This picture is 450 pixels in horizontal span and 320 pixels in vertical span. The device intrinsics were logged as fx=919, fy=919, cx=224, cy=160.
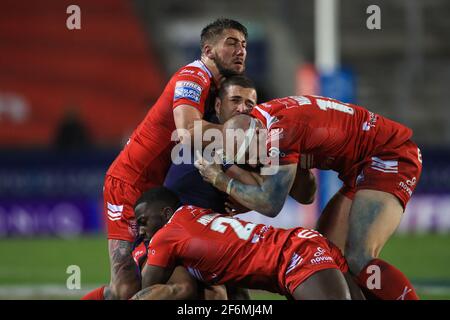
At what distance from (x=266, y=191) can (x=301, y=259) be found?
27.7 inches

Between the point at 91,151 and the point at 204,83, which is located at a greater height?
the point at 204,83

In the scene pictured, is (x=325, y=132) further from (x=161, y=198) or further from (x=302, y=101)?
(x=161, y=198)

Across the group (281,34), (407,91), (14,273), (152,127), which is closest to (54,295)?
(14,273)

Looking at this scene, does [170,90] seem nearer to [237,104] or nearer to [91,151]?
[237,104]

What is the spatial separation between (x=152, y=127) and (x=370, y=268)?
89.8 inches

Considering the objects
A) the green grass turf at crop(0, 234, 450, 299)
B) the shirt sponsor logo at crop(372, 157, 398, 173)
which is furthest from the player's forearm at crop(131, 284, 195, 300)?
the green grass turf at crop(0, 234, 450, 299)

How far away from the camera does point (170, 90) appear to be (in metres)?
7.75

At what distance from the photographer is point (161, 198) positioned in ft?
23.9

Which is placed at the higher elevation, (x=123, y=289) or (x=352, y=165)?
Answer: (x=352, y=165)

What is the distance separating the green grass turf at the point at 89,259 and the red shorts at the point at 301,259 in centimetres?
391

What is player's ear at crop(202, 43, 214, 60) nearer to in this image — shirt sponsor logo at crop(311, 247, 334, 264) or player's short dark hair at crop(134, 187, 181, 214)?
player's short dark hair at crop(134, 187, 181, 214)

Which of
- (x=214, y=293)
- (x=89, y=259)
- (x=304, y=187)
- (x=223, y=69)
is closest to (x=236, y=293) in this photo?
(x=214, y=293)

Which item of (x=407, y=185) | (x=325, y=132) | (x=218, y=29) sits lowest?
(x=407, y=185)

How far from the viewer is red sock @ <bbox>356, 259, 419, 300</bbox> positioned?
22.1ft
